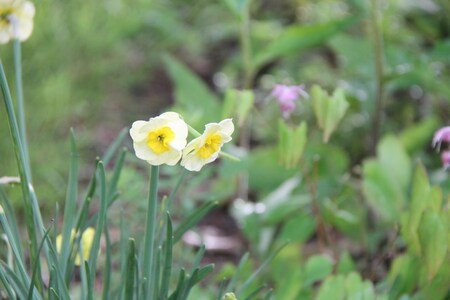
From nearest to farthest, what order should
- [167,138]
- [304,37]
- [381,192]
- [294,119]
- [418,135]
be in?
[167,138] → [381,192] → [304,37] → [418,135] → [294,119]

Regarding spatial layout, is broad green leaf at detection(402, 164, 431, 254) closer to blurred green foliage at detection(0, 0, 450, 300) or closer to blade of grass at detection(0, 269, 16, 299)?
blurred green foliage at detection(0, 0, 450, 300)

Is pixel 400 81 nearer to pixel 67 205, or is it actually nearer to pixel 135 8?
pixel 67 205

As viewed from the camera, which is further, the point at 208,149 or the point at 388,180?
the point at 388,180

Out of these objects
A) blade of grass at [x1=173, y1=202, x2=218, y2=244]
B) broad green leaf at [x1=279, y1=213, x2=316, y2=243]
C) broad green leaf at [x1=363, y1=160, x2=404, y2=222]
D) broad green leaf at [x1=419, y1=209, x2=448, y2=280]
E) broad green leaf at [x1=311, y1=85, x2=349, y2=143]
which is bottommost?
broad green leaf at [x1=279, y1=213, x2=316, y2=243]

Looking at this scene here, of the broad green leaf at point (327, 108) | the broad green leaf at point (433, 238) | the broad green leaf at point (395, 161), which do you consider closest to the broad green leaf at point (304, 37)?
the broad green leaf at point (395, 161)

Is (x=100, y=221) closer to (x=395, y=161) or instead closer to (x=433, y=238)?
(x=433, y=238)

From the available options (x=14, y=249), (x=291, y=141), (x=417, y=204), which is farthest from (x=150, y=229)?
(x=417, y=204)

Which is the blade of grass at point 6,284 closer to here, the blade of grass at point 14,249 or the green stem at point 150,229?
the blade of grass at point 14,249

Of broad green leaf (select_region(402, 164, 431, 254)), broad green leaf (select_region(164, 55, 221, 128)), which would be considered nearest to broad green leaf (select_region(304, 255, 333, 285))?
broad green leaf (select_region(402, 164, 431, 254))
